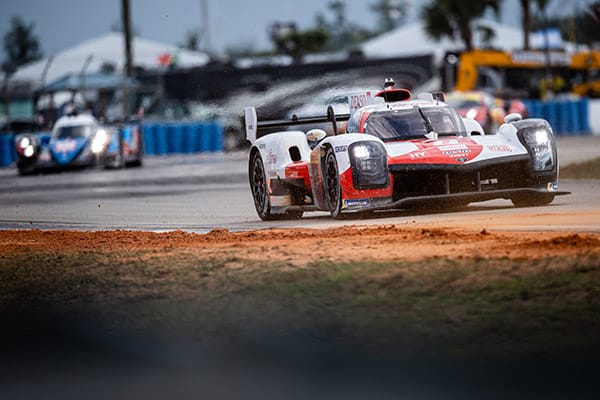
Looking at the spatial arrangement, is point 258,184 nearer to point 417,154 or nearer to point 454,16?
point 417,154

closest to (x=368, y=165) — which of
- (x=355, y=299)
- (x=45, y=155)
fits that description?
(x=355, y=299)

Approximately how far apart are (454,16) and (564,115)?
20.3 metres

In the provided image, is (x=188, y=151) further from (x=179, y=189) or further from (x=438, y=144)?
(x=438, y=144)

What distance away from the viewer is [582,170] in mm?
23562

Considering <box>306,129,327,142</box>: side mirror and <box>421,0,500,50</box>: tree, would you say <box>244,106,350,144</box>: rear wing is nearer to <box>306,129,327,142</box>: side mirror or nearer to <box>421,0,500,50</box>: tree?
<box>306,129,327,142</box>: side mirror

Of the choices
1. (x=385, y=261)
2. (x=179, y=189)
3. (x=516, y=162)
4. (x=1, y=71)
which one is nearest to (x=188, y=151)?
(x=1, y=71)

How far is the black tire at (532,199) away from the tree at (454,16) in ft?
172

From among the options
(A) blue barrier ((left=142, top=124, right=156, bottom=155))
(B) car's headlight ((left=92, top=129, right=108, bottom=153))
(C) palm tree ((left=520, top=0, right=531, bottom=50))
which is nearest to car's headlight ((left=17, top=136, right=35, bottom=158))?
(B) car's headlight ((left=92, top=129, right=108, bottom=153))

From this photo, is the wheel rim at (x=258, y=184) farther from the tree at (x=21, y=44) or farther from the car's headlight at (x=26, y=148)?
the tree at (x=21, y=44)

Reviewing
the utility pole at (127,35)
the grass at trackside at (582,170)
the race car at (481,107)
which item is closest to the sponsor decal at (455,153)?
the grass at trackside at (582,170)

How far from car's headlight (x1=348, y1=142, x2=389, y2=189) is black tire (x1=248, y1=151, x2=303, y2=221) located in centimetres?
183

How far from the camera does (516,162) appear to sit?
565 inches

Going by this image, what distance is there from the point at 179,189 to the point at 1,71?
68.2 feet

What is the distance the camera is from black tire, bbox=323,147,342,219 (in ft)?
46.3
